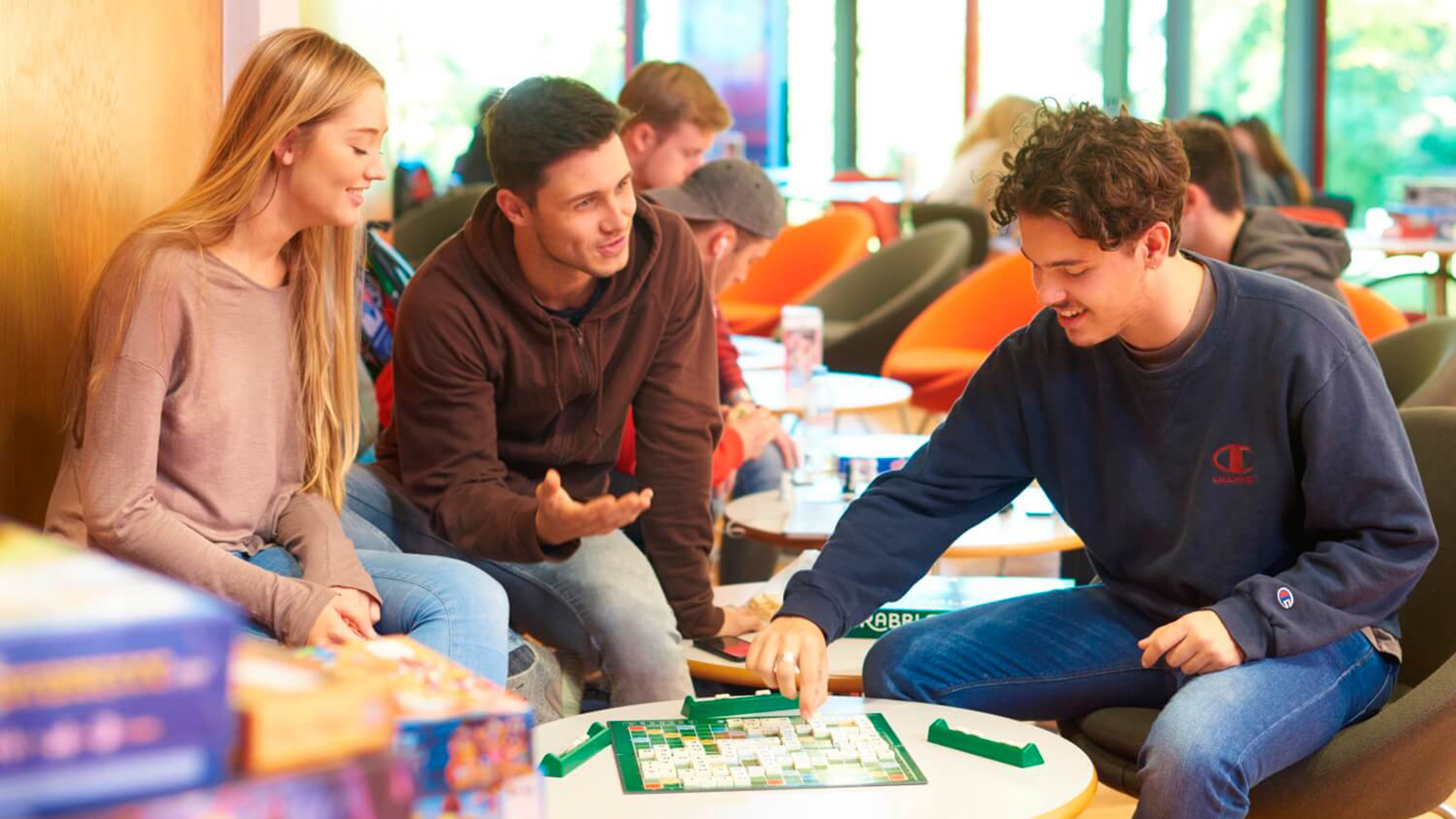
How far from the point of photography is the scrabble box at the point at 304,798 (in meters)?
0.72

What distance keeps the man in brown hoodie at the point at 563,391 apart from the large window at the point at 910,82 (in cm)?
848

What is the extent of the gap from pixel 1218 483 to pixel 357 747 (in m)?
1.47

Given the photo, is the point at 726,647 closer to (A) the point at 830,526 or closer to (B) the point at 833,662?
(B) the point at 833,662

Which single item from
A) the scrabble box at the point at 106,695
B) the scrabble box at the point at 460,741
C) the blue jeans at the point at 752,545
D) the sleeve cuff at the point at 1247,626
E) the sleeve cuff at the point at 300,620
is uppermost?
the scrabble box at the point at 106,695

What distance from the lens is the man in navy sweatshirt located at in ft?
6.13

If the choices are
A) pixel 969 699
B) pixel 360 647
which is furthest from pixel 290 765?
pixel 969 699

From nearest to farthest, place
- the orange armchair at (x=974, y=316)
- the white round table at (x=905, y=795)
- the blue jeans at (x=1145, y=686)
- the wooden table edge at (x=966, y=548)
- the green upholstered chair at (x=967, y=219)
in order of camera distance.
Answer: the white round table at (x=905, y=795)
the blue jeans at (x=1145, y=686)
the wooden table edge at (x=966, y=548)
the orange armchair at (x=974, y=316)
the green upholstered chair at (x=967, y=219)

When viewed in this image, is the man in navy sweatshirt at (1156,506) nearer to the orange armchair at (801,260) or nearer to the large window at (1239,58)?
the orange armchair at (801,260)

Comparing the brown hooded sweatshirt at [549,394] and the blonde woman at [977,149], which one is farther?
the blonde woman at [977,149]

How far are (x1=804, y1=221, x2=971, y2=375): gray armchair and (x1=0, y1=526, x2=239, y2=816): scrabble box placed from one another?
4.79 metres

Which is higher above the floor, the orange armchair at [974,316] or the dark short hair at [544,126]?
the dark short hair at [544,126]

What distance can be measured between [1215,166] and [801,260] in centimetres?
338

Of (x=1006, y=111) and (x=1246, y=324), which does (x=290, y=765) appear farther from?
(x=1006, y=111)

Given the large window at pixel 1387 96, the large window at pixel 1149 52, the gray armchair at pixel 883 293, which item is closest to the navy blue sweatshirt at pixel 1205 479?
the gray armchair at pixel 883 293
